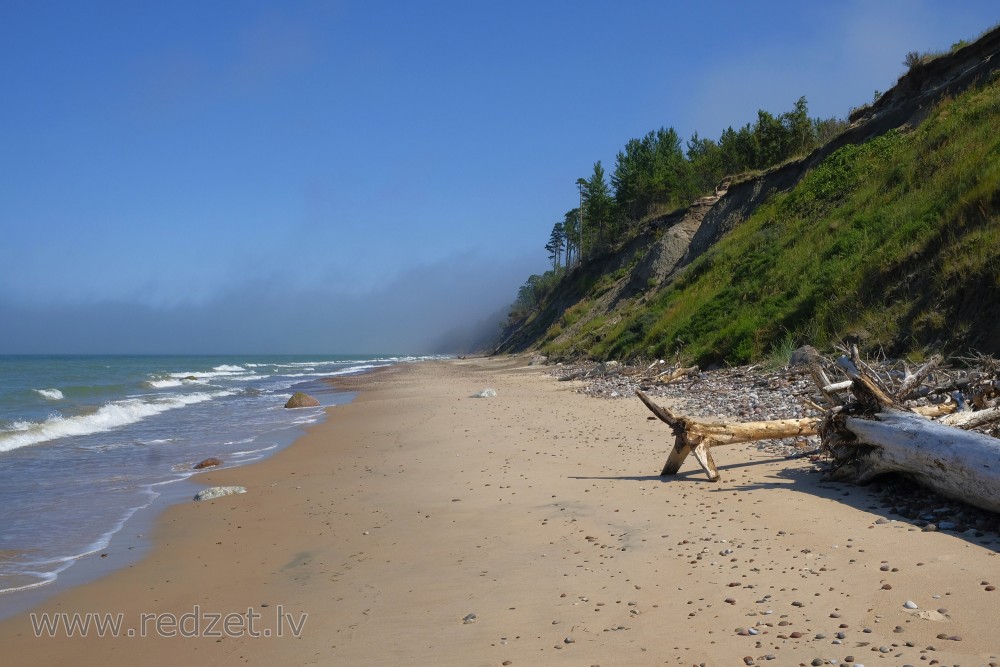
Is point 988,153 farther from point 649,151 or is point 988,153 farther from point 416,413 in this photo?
point 649,151

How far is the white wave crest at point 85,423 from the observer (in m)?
14.6

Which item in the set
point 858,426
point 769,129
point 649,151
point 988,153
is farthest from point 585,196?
point 858,426

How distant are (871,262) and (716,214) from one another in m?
19.9

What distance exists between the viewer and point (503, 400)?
58.5 ft

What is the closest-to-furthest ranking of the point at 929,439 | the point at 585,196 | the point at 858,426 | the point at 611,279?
the point at 929,439
the point at 858,426
the point at 611,279
the point at 585,196

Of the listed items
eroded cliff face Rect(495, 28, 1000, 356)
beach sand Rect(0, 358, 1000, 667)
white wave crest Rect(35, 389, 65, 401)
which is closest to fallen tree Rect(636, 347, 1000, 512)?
beach sand Rect(0, 358, 1000, 667)

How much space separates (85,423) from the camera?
17.4m

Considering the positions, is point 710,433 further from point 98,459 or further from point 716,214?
point 716,214

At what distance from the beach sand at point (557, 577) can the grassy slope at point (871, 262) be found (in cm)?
782

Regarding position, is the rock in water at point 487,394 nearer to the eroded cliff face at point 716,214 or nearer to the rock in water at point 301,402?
the rock in water at point 301,402

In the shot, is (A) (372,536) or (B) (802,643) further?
(A) (372,536)

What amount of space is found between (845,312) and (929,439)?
11557mm

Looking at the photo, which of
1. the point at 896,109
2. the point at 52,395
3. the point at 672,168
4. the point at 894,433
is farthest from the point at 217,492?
the point at 672,168

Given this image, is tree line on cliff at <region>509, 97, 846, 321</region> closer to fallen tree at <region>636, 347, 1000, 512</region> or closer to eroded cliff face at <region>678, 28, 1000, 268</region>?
eroded cliff face at <region>678, 28, 1000, 268</region>
